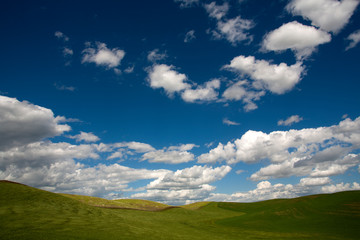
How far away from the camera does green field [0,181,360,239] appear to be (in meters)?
35.1

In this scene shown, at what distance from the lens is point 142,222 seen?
62031 millimetres

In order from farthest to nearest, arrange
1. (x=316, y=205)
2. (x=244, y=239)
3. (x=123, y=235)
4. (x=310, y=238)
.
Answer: (x=316, y=205)
(x=310, y=238)
(x=244, y=239)
(x=123, y=235)

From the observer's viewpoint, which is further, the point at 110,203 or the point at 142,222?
the point at 110,203

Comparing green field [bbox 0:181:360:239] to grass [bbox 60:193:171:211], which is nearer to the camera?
green field [bbox 0:181:360:239]

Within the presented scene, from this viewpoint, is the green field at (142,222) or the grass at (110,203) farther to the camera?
the grass at (110,203)

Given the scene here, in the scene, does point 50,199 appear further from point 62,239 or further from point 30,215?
point 62,239

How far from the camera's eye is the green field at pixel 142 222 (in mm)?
35094

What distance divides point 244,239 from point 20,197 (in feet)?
198

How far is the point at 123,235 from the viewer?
119ft

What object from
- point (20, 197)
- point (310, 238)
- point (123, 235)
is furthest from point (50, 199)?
point (310, 238)

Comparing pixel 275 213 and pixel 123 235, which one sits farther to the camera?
pixel 275 213

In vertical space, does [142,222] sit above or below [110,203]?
below

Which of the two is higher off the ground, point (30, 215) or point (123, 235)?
point (30, 215)

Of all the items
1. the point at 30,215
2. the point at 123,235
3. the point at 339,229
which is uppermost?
the point at 30,215
